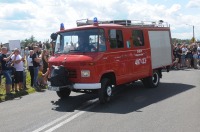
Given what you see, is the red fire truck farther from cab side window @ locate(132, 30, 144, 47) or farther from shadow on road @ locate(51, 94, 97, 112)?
shadow on road @ locate(51, 94, 97, 112)

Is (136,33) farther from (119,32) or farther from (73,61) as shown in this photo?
(73,61)

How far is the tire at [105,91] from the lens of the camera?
33.6ft

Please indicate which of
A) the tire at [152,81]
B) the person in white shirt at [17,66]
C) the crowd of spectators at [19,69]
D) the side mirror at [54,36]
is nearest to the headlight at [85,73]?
the side mirror at [54,36]

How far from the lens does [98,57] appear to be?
398 inches

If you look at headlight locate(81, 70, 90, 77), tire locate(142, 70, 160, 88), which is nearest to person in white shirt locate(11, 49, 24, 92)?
headlight locate(81, 70, 90, 77)

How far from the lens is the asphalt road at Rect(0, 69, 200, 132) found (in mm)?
7527

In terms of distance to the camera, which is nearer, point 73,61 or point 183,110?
point 183,110

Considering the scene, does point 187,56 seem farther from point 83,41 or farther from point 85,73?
point 85,73

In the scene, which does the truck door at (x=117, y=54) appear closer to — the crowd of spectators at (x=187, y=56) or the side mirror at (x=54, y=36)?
the side mirror at (x=54, y=36)

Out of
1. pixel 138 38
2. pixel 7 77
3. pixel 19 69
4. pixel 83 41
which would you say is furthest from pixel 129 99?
pixel 19 69

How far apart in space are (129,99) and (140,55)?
2.08 m

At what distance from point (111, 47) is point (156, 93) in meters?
2.85

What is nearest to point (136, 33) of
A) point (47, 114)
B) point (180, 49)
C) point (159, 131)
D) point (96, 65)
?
point (96, 65)

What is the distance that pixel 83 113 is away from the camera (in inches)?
359
